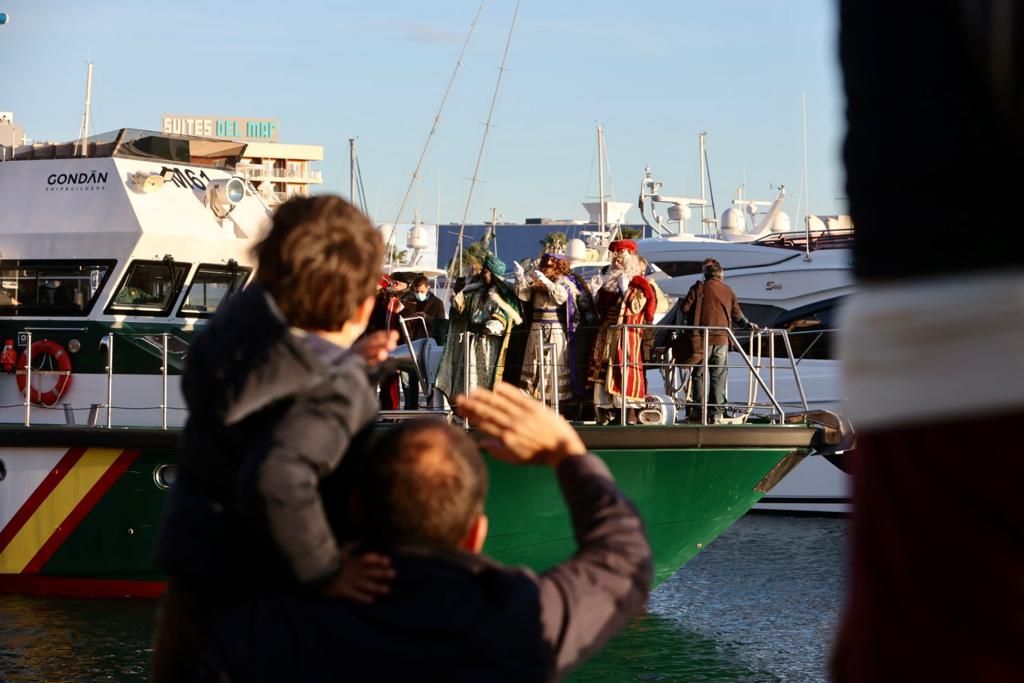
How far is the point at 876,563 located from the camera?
111 cm

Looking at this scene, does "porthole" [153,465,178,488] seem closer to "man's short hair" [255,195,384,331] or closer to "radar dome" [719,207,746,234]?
"man's short hair" [255,195,384,331]

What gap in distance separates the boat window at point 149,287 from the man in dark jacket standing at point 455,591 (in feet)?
27.4

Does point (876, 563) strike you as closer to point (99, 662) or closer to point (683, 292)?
point (99, 662)

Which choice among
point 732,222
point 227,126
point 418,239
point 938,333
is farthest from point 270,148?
point 938,333

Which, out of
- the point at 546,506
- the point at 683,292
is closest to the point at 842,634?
the point at 546,506

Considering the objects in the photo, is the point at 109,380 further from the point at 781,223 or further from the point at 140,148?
the point at 781,223

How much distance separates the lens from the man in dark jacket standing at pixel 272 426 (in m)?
1.95

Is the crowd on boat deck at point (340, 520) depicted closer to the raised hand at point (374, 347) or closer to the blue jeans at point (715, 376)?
the raised hand at point (374, 347)

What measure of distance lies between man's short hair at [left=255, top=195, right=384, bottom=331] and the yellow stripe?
749 cm

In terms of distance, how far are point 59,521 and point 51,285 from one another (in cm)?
168

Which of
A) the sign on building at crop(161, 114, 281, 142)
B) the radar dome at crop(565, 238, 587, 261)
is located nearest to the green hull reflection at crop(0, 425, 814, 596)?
the radar dome at crop(565, 238, 587, 261)

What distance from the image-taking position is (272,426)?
1983 mm

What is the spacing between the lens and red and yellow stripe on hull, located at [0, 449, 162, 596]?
928 centimetres

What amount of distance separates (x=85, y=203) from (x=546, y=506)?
392cm
